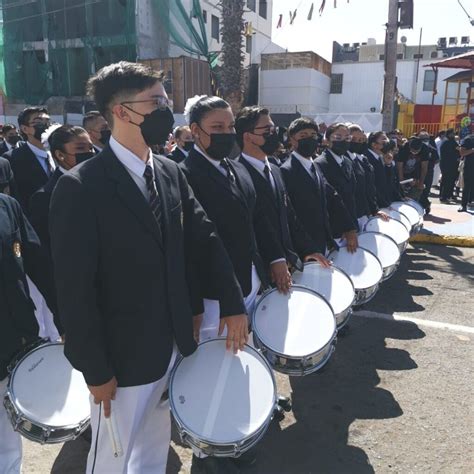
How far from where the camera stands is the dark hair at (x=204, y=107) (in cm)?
282

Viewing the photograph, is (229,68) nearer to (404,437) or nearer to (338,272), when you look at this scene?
(338,272)

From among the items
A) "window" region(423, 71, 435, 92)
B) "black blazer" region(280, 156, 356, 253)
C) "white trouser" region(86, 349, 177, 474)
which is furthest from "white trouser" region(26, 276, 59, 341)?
"window" region(423, 71, 435, 92)

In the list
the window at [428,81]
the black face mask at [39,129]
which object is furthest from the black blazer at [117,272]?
the window at [428,81]

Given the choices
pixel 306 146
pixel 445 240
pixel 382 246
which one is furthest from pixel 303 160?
pixel 445 240

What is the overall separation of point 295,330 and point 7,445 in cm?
168

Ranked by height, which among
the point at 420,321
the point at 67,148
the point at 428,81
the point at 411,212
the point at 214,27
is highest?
the point at 214,27

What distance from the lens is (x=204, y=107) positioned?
2834 mm

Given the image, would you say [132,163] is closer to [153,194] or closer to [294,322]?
[153,194]

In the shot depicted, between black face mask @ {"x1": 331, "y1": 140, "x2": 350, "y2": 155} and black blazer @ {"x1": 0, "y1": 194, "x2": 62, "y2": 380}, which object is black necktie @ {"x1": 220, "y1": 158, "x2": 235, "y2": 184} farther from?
black face mask @ {"x1": 331, "y1": 140, "x2": 350, "y2": 155}

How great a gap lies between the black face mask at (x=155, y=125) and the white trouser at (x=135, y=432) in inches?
40.0

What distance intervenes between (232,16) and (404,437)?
11352 mm

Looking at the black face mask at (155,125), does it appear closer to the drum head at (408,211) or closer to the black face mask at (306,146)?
the black face mask at (306,146)

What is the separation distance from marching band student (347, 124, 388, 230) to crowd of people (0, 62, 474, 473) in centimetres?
262

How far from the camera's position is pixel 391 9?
1131cm
